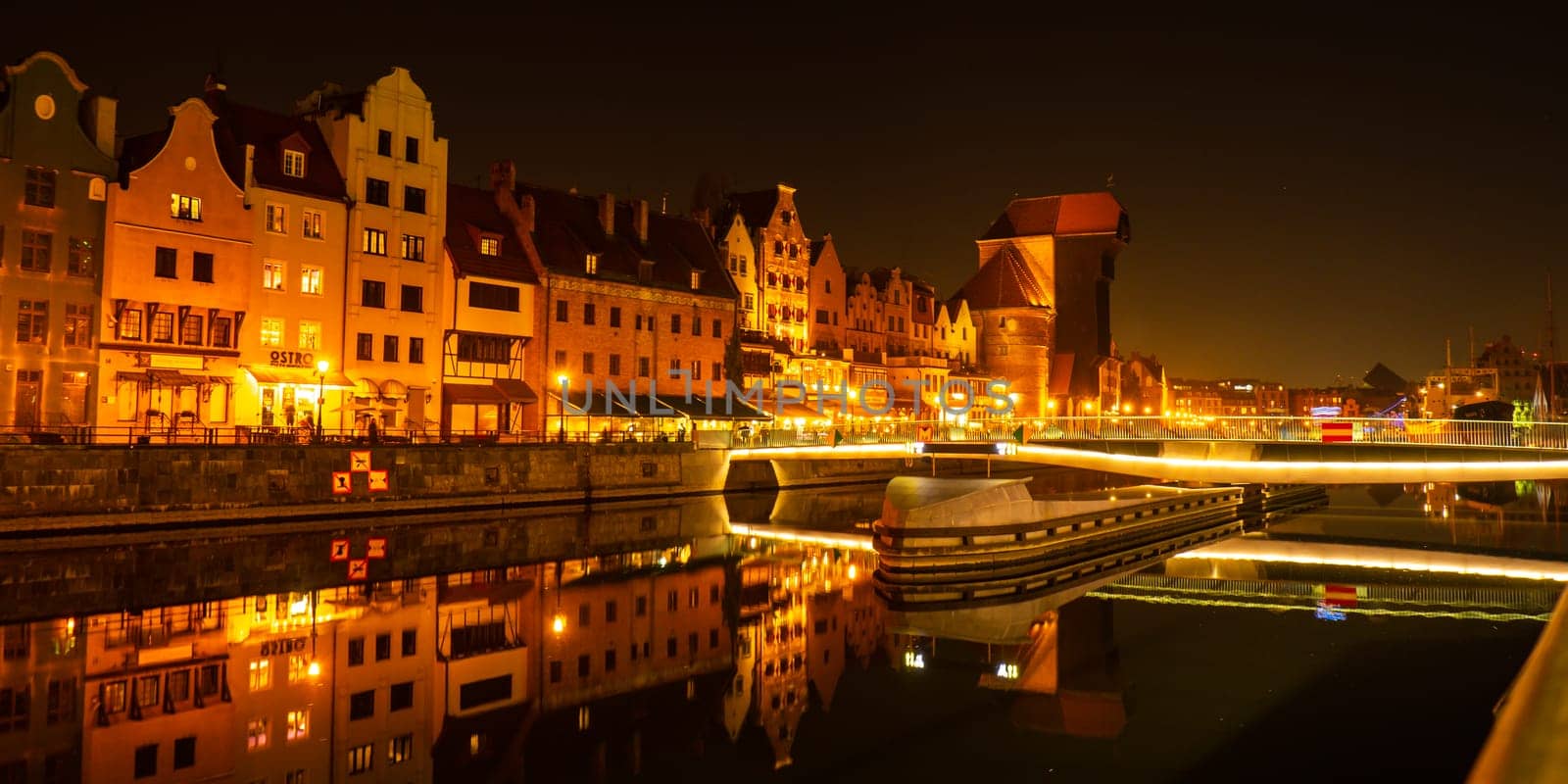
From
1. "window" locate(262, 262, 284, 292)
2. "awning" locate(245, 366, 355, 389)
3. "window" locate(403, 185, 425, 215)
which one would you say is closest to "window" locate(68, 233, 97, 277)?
"window" locate(262, 262, 284, 292)

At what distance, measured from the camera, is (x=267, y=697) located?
20.2m

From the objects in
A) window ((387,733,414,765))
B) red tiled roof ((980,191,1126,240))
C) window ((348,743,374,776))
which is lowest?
window ((387,733,414,765))

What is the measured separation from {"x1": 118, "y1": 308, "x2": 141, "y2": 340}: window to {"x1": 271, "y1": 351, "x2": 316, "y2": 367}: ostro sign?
5735 mm

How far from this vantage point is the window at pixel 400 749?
17484 millimetres

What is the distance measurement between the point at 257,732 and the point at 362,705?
2133 mm

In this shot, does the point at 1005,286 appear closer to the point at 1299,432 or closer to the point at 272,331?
the point at 1299,432

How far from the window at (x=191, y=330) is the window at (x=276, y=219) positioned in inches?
230

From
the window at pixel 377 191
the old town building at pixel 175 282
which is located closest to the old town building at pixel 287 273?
the old town building at pixel 175 282

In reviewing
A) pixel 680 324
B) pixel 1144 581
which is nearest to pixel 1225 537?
pixel 1144 581

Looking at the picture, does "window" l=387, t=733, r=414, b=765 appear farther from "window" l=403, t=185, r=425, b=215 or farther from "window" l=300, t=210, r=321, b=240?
"window" l=403, t=185, r=425, b=215

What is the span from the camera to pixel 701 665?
82.8 feet

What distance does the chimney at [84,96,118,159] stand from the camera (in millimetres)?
46688

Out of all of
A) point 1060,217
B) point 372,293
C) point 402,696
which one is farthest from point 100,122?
point 1060,217

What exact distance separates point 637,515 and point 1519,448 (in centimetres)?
3564
